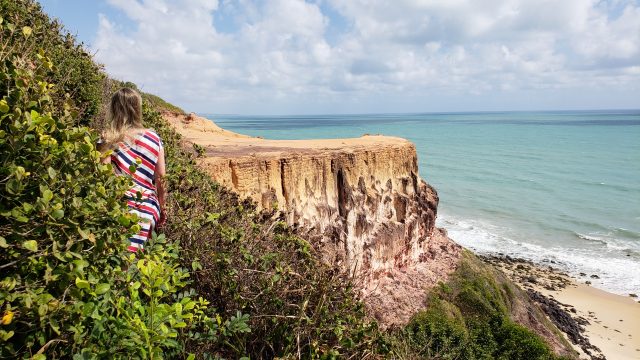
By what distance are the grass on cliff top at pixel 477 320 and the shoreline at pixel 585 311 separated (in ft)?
9.06

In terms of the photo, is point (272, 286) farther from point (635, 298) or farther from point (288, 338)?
point (635, 298)

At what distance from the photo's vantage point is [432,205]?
2577 centimetres

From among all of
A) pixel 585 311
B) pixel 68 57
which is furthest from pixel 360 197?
pixel 585 311

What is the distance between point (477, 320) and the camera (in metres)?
20.7

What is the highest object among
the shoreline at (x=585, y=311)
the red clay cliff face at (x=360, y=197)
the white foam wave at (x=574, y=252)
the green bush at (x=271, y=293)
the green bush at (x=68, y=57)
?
the green bush at (x=68, y=57)

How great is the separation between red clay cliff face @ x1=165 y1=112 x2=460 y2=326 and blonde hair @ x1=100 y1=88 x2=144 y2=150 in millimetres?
7570

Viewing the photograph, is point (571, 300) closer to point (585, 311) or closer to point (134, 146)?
point (585, 311)

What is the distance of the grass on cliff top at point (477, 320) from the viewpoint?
15.8 m

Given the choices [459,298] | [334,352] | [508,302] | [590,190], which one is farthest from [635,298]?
[334,352]

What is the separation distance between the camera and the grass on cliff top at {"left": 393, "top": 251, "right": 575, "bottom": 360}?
1575 centimetres

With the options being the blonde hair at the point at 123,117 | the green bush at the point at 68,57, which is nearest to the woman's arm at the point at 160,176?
the blonde hair at the point at 123,117

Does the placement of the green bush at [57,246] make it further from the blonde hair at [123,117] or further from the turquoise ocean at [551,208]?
the turquoise ocean at [551,208]

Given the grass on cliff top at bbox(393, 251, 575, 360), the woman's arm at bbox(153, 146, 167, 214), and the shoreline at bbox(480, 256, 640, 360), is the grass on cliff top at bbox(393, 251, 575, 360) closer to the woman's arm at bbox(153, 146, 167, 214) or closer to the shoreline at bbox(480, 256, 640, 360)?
the shoreline at bbox(480, 256, 640, 360)

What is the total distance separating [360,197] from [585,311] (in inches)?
765
